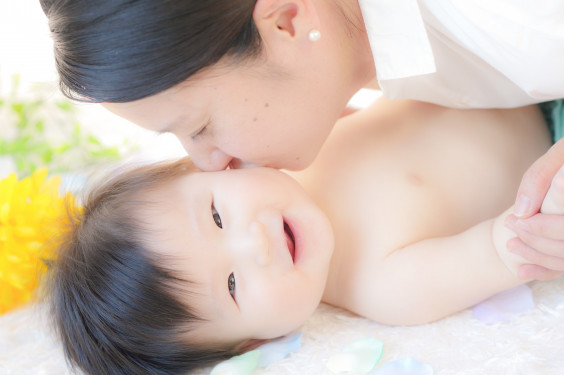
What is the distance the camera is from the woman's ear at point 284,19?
1079 mm

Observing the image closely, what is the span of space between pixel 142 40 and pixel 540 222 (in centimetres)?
67

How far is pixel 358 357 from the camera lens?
1.08 metres

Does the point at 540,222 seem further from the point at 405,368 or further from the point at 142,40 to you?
the point at 142,40

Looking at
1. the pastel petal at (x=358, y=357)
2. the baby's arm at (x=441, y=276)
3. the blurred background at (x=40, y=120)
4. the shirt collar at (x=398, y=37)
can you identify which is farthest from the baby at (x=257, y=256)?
the blurred background at (x=40, y=120)

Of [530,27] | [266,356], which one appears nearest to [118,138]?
[266,356]

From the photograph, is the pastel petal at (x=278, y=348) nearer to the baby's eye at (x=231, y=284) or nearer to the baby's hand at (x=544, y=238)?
the baby's eye at (x=231, y=284)

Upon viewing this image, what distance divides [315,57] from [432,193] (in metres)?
0.37

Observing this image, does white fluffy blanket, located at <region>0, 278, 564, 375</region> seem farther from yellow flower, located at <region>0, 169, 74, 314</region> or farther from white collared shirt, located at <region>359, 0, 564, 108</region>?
white collared shirt, located at <region>359, 0, 564, 108</region>

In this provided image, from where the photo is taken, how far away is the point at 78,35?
3.33ft

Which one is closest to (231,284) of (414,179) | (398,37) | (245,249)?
(245,249)

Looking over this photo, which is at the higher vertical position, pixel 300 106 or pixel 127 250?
pixel 300 106

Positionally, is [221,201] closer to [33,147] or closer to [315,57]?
[315,57]

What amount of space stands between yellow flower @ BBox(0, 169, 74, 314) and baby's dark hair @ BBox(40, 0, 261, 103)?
0.40m

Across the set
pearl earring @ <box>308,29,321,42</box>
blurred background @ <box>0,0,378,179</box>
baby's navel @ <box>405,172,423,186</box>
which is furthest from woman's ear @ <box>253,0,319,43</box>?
blurred background @ <box>0,0,378,179</box>
